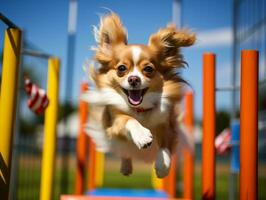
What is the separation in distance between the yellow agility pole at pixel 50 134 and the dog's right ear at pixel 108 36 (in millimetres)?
1047

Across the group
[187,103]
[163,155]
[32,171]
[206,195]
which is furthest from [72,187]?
[163,155]

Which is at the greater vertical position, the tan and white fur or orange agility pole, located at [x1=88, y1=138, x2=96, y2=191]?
the tan and white fur

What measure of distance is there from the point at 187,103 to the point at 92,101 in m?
1.95

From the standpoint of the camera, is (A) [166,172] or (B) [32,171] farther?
(B) [32,171]

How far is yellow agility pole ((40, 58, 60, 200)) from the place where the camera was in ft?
11.9

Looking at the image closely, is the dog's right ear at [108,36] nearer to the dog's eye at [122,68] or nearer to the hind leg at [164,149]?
the dog's eye at [122,68]

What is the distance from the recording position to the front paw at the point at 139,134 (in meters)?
2.41

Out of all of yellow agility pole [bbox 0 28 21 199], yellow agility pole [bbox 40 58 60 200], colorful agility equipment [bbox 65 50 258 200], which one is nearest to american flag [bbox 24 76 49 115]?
yellow agility pole [bbox 40 58 60 200]

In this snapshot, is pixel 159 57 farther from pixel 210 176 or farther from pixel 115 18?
pixel 210 176

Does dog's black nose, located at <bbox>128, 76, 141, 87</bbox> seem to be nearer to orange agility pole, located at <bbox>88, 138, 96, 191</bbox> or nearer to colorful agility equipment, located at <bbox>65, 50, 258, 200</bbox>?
colorful agility equipment, located at <bbox>65, 50, 258, 200</bbox>

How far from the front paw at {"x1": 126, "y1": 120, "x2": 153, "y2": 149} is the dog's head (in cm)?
12

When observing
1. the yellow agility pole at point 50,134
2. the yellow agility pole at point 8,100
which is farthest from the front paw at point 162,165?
the yellow agility pole at point 50,134

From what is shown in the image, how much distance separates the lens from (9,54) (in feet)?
8.48

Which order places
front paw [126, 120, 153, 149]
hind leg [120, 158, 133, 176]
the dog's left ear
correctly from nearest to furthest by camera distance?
front paw [126, 120, 153, 149] → the dog's left ear → hind leg [120, 158, 133, 176]
